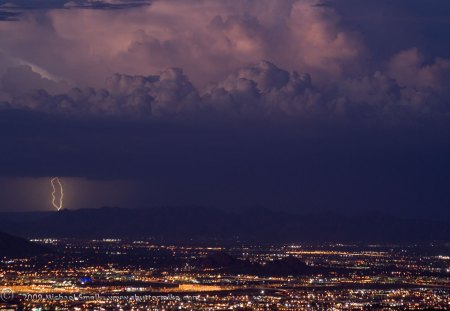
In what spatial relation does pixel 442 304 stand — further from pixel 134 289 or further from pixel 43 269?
pixel 43 269

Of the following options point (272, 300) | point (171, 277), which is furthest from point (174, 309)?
point (171, 277)

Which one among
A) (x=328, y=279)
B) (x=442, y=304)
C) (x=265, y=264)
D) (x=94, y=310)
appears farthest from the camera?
(x=265, y=264)

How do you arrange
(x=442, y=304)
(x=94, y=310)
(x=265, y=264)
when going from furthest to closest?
(x=265, y=264)
(x=442, y=304)
(x=94, y=310)

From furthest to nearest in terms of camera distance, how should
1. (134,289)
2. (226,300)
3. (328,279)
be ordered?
(328,279) < (134,289) < (226,300)

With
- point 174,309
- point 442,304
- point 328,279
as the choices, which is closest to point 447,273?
point 328,279

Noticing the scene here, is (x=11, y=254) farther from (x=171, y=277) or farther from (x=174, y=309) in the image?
(x=174, y=309)

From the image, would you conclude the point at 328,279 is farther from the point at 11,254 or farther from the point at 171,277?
the point at 11,254

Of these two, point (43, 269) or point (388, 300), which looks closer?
point (388, 300)

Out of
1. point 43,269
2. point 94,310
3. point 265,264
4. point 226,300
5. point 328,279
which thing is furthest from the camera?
point 265,264

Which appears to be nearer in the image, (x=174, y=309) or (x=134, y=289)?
(x=174, y=309)
